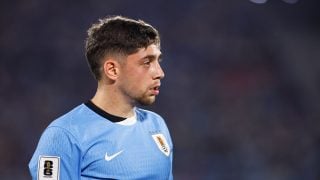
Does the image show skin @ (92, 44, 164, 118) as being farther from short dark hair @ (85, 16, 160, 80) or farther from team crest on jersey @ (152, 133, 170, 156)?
team crest on jersey @ (152, 133, 170, 156)

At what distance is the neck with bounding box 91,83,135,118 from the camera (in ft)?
6.33

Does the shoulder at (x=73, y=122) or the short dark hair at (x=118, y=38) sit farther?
the short dark hair at (x=118, y=38)

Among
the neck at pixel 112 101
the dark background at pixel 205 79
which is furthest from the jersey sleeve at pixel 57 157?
the dark background at pixel 205 79

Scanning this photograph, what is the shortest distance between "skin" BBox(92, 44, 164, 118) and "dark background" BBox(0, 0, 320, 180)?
10.4 ft

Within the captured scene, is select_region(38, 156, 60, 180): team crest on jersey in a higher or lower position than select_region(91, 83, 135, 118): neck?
lower

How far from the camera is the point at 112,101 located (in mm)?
1938

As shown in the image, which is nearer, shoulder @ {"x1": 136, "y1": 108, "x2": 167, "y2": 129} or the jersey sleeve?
the jersey sleeve

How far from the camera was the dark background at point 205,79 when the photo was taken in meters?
5.04

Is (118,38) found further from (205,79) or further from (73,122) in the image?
(205,79)

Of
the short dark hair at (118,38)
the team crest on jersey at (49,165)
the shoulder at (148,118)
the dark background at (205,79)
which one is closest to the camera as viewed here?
the team crest on jersey at (49,165)

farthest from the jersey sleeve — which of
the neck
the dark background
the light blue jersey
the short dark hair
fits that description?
the dark background

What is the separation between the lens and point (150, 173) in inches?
74.0

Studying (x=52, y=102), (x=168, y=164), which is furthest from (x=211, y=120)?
(x=168, y=164)

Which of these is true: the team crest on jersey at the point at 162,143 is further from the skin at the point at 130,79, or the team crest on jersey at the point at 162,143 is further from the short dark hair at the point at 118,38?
the short dark hair at the point at 118,38
